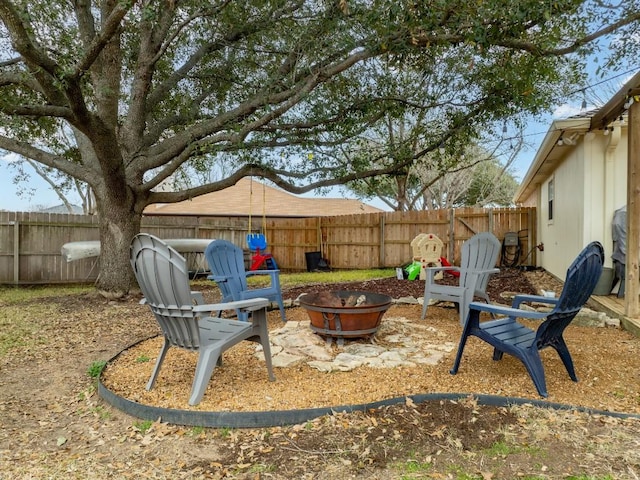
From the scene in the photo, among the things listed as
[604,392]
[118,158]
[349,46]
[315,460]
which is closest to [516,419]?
[604,392]

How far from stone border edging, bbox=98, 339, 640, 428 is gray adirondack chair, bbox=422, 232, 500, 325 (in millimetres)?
1999

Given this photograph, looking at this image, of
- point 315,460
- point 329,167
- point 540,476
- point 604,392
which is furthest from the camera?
point 329,167

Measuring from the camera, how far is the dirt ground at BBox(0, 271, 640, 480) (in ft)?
6.46

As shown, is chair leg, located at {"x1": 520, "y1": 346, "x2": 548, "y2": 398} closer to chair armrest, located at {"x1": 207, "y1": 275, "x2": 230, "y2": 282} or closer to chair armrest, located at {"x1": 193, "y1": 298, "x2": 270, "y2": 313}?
chair armrest, located at {"x1": 193, "y1": 298, "x2": 270, "y2": 313}

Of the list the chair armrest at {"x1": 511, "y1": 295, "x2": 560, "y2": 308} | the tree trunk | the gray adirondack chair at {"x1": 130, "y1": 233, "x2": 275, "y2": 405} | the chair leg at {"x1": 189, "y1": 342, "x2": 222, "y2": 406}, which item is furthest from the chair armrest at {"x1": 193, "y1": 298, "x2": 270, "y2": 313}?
the tree trunk

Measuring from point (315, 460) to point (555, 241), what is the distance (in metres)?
7.49

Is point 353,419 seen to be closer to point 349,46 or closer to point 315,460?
point 315,460

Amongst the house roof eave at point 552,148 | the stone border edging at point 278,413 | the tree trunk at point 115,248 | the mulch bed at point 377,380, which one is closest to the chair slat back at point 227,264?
the mulch bed at point 377,380

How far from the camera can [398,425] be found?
2334mm

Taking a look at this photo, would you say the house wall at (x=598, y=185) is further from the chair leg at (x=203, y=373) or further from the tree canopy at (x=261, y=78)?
the chair leg at (x=203, y=373)

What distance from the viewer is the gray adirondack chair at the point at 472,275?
4559mm

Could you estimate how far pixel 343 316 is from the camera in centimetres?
367

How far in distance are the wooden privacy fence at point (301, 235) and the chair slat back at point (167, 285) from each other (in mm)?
7901

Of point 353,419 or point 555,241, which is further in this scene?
point 555,241
